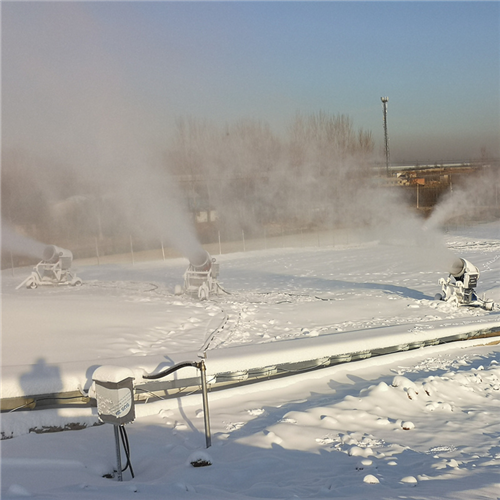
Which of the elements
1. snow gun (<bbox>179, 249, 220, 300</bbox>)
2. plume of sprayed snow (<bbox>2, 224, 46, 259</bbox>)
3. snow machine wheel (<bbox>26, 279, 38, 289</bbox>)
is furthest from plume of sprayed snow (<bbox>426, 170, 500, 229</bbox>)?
snow machine wheel (<bbox>26, 279, 38, 289</bbox>)

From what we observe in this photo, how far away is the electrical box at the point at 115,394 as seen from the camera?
3.55 m

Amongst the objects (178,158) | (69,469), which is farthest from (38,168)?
(69,469)

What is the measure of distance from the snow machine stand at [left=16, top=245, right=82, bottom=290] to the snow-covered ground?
10.8 feet

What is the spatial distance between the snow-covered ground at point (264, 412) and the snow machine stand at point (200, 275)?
3.99 ft

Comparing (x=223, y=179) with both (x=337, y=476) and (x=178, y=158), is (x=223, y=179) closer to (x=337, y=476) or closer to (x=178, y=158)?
(x=178, y=158)

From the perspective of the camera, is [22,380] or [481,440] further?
[22,380]

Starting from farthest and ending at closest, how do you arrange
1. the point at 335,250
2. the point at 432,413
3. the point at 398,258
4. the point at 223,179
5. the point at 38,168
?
the point at 223,179 → the point at 38,168 → the point at 335,250 → the point at 398,258 → the point at 432,413

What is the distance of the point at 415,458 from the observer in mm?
4062

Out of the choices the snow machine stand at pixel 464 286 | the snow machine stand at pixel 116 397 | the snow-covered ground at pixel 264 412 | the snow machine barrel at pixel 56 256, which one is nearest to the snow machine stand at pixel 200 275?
the snow-covered ground at pixel 264 412

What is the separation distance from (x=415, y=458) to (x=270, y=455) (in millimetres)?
1131

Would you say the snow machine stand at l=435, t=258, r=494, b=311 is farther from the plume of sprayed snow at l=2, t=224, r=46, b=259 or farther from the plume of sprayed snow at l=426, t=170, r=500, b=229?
the plume of sprayed snow at l=426, t=170, r=500, b=229

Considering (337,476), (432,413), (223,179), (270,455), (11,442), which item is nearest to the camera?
(337,476)

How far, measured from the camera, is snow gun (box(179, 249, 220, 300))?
12.3m

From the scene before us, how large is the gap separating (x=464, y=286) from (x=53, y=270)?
10.3 m
